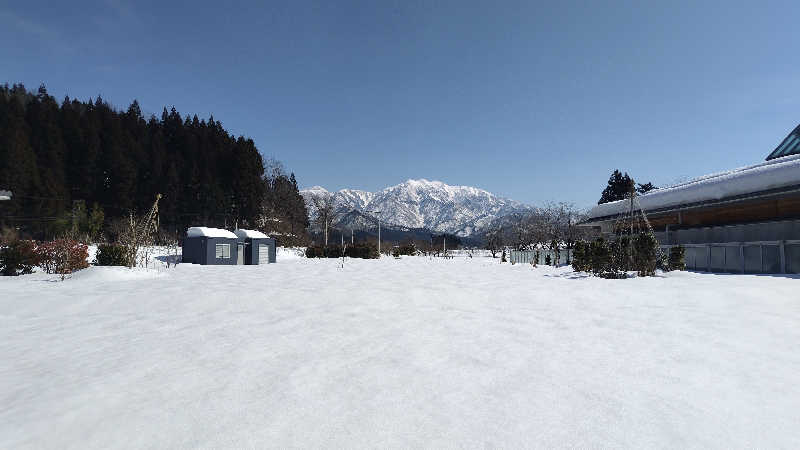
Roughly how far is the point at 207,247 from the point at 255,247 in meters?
3.99

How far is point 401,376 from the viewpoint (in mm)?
3934

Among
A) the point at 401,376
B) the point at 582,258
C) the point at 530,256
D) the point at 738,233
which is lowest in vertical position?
the point at 401,376

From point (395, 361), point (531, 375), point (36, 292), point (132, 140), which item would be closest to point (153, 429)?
point (395, 361)

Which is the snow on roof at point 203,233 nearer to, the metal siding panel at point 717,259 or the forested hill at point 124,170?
the forested hill at point 124,170

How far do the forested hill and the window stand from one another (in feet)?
53.1

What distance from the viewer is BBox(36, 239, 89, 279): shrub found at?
14.2 metres

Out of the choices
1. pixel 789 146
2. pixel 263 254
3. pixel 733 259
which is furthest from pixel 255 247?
pixel 789 146

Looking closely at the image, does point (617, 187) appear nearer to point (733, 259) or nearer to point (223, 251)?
point (733, 259)

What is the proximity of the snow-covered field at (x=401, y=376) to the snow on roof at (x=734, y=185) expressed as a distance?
14758 mm

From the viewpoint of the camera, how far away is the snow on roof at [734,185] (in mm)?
17906

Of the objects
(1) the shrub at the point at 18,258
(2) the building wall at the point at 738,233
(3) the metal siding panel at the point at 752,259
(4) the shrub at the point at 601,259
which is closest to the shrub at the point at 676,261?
(4) the shrub at the point at 601,259

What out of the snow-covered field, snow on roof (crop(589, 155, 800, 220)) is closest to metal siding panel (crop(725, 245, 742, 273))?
snow on roof (crop(589, 155, 800, 220))

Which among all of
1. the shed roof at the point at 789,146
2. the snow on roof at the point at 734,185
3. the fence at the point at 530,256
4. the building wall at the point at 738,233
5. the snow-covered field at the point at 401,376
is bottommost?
the snow-covered field at the point at 401,376

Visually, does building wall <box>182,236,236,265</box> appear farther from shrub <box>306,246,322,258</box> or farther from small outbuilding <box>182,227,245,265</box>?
shrub <box>306,246,322,258</box>
